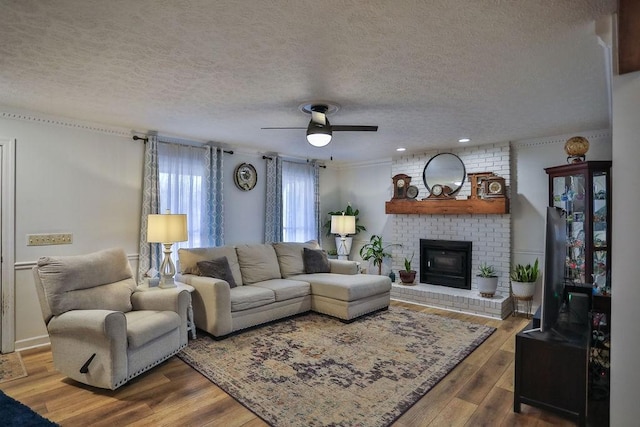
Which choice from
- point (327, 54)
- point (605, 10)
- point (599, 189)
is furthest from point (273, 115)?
point (599, 189)

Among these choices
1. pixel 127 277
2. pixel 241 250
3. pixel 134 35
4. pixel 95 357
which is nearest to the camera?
pixel 134 35

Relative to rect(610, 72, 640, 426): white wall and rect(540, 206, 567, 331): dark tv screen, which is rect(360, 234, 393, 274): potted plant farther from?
rect(610, 72, 640, 426): white wall

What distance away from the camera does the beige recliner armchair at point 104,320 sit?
8.41ft

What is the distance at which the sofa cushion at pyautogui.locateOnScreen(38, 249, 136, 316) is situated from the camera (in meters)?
2.77

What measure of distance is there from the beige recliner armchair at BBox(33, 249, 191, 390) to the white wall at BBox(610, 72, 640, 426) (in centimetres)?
301

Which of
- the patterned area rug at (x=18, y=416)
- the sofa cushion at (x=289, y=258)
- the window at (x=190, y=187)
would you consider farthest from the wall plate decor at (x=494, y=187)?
the patterned area rug at (x=18, y=416)

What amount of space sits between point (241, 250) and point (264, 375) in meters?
2.04

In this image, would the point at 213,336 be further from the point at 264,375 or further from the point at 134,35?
the point at 134,35

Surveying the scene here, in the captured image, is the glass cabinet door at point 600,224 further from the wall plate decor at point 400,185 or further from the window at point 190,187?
the window at point 190,187

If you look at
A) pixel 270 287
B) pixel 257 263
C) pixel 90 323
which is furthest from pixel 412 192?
pixel 90 323

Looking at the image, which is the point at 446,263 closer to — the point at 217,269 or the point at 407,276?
the point at 407,276

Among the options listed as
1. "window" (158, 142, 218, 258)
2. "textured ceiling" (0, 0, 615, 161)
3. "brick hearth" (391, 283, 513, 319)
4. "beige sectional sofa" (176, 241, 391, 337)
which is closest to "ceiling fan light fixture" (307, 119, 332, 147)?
"textured ceiling" (0, 0, 615, 161)

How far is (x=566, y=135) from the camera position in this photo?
442 cm

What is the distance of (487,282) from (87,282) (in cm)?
470
